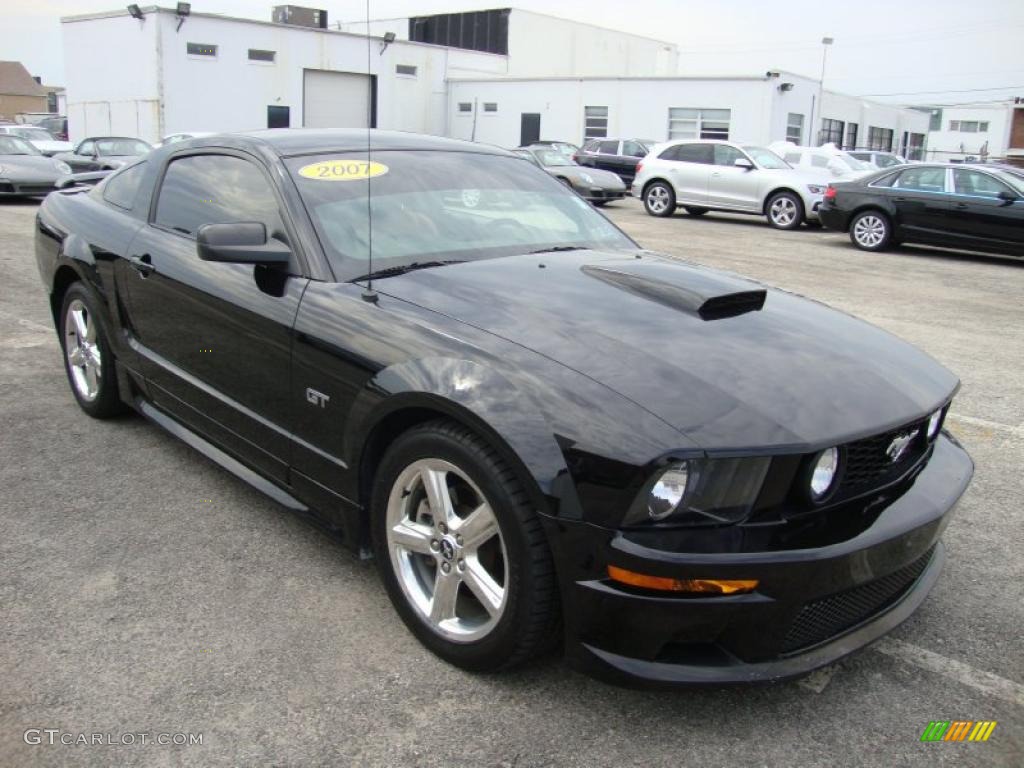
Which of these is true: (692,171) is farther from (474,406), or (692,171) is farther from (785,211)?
(474,406)

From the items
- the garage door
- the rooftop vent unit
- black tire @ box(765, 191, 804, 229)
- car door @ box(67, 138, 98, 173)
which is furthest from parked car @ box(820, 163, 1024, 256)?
the rooftop vent unit

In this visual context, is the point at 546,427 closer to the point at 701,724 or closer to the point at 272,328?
the point at 701,724

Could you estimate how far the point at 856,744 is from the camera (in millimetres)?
2271

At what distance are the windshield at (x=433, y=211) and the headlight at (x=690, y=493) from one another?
53.6 inches

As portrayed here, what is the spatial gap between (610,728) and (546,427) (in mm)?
815

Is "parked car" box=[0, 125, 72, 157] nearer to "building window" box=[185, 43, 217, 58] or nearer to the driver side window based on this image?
"building window" box=[185, 43, 217, 58]

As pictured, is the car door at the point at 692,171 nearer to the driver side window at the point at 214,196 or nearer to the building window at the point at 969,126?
the driver side window at the point at 214,196

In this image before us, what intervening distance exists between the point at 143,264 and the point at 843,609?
3.12m

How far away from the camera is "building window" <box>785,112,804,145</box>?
32791 millimetres

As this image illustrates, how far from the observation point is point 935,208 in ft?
42.3

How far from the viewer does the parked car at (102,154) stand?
19.2m

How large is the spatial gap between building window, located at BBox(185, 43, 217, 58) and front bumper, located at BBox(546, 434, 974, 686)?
1321 inches

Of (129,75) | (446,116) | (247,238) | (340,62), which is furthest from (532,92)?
(247,238)

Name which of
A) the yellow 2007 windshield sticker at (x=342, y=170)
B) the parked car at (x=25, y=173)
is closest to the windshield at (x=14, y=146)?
the parked car at (x=25, y=173)
